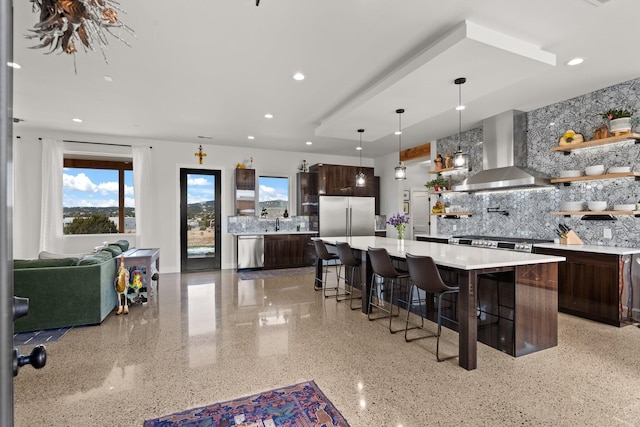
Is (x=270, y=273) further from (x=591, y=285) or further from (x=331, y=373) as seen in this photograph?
(x=591, y=285)

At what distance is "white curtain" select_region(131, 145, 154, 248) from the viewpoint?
6559 millimetres

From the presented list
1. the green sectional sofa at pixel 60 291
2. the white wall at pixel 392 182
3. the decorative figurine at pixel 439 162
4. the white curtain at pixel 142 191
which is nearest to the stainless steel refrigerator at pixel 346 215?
the white wall at pixel 392 182

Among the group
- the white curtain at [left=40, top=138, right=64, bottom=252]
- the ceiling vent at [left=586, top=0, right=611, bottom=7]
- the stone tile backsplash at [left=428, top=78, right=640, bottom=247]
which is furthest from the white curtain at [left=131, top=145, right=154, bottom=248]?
the ceiling vent at [left=586, top=0, right=611, bottom=7]

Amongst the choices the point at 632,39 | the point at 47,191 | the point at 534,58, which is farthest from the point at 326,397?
the point at 47,191

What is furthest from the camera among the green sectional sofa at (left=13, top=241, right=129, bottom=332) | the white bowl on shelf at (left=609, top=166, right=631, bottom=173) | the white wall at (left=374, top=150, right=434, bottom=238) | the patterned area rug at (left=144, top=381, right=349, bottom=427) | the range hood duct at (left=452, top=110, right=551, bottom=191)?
the white wall at (left=374, top=150, right=434, bottom=238)

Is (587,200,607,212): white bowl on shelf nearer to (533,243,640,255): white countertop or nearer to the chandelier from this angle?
(533,243,640,255): white countertop

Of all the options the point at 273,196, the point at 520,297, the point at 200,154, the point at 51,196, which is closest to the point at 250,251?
the point at 273,196

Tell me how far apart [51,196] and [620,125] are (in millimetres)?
8809

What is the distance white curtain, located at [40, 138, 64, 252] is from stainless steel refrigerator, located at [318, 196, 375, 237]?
5.21 meters

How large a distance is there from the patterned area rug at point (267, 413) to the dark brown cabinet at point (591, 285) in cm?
352

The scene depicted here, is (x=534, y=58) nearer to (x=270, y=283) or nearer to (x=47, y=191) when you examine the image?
(x=270, y=283)

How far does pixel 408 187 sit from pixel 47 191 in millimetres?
8057

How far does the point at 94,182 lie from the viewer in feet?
21.6

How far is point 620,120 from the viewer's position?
12.3 feet
